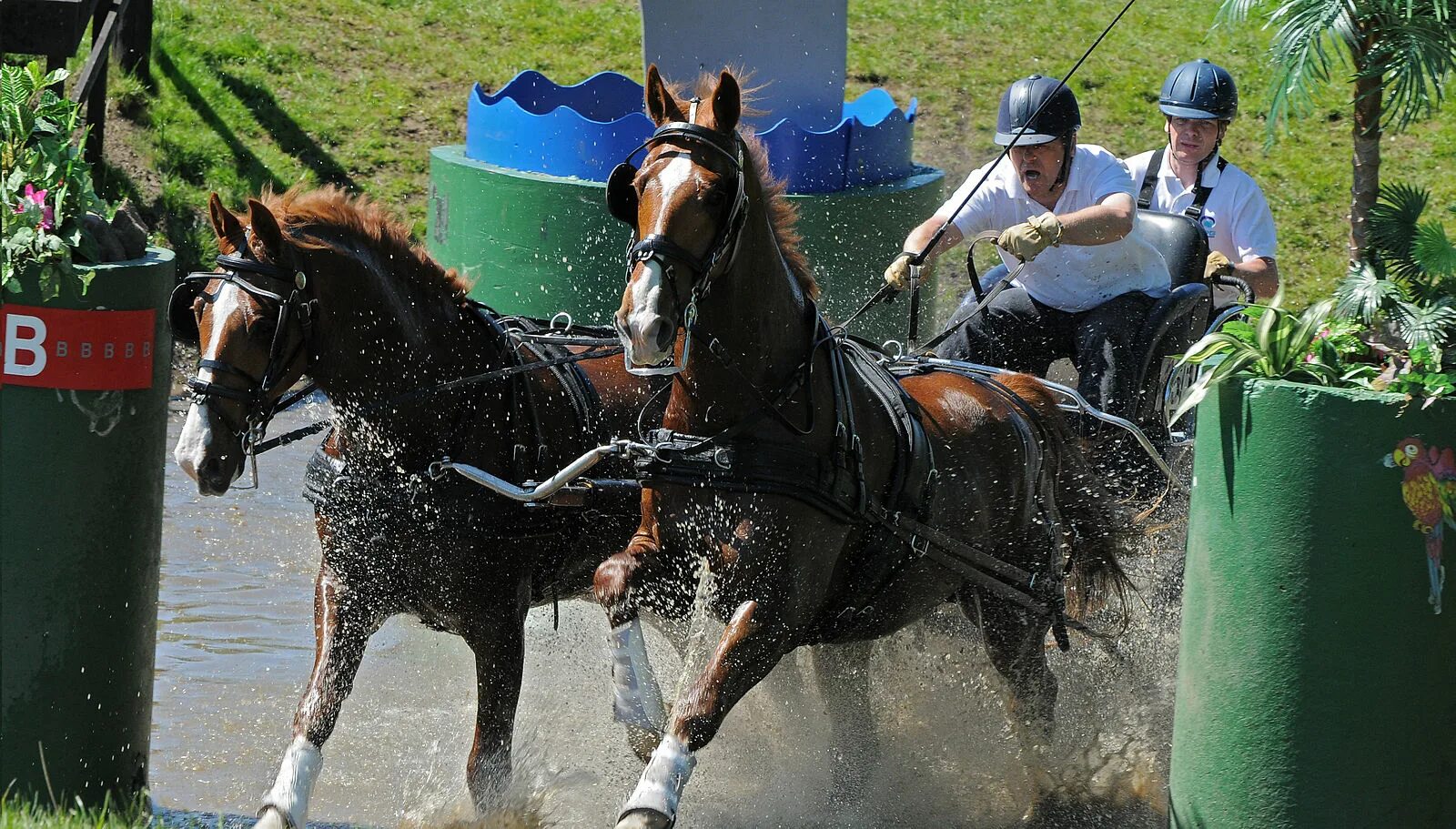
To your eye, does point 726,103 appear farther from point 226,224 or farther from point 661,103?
point 226,224

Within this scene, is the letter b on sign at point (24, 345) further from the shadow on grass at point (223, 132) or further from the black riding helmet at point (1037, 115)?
the shadow on grass at point (223, 132)

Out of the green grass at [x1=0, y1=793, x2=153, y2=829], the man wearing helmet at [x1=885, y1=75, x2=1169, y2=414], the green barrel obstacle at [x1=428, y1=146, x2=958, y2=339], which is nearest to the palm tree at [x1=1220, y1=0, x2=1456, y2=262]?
the man wearing helmet at [x1=885, y1=75, x2=1169, y2=414]

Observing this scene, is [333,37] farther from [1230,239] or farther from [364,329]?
[364,329]

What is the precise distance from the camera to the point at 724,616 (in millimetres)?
3883

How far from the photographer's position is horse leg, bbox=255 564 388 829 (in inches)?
156

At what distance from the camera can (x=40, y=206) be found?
12.7ft

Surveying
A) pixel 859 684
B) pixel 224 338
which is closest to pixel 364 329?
pixel 224 338

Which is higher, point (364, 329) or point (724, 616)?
point (364, 329)

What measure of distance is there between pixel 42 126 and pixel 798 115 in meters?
5.65

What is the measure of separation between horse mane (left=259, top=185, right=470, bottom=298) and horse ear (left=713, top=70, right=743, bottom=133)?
3.27 ft

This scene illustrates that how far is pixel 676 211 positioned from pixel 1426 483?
5.17 ft

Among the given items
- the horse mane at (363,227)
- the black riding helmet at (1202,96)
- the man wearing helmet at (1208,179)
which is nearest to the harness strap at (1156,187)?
the man wearing helmet at (1208,179)

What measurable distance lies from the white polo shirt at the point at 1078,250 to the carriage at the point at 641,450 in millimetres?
650

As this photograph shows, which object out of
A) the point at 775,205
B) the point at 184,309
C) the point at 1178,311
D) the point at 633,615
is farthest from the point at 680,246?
the point at 1178,311
